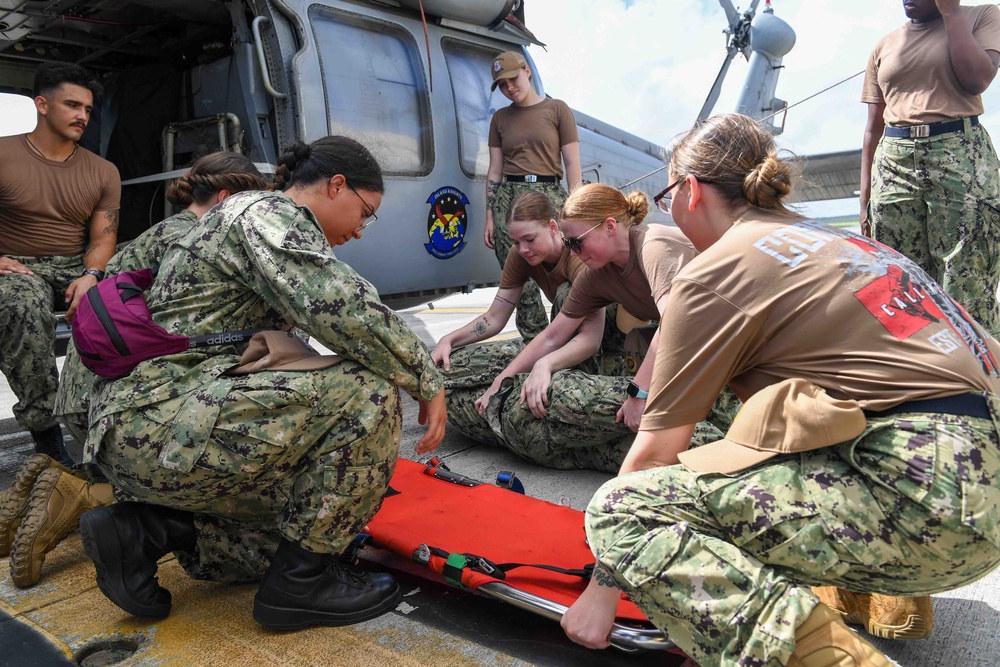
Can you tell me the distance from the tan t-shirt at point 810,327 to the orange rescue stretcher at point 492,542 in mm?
598

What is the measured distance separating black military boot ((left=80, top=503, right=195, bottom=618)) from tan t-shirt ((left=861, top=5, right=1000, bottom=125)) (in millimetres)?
3585

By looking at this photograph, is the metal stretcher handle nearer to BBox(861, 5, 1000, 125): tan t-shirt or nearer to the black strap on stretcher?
the black strap on stretcher

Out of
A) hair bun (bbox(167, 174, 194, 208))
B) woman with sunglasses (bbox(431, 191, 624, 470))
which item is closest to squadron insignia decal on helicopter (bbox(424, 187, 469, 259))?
woman with sunglasses (bbox(431, 191, 624, 470))

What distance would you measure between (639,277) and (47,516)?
7.27ft

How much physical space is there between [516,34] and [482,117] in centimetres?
89

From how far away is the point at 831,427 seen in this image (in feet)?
4.62

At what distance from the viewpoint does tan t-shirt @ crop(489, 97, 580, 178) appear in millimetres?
4898

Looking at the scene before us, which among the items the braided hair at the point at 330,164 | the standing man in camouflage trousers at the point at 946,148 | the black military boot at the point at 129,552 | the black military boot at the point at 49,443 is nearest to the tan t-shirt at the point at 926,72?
the standing man in camouflage trousers at the point at 946,148

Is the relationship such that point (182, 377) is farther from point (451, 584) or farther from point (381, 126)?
point (381, 126)

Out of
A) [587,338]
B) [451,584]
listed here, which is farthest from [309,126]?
[451,584]

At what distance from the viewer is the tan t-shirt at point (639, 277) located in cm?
279

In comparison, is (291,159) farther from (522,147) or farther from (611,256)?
(522,147)

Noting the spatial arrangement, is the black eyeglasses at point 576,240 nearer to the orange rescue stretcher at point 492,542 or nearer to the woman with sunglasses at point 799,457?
the orange rescue stretcher at point 492,542

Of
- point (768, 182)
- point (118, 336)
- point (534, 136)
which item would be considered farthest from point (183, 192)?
point (534, 136)
